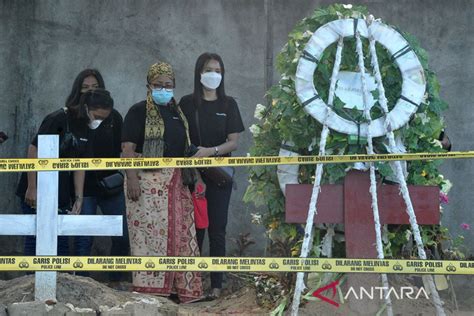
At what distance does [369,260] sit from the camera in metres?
7.15

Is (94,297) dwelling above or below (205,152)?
below

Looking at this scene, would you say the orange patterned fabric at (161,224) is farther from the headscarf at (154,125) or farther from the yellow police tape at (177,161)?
the yellow police tape at (177,161)

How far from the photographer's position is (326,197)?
771cm

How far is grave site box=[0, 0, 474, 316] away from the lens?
721 centimetres

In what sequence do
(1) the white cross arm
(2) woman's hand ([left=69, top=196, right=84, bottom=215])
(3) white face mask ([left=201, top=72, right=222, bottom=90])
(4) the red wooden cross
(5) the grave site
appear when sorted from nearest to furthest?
(5) the grave site, (1) the white cross arm, (4) the red wooden cross, (2) woman's hand ([left=69, top=196, right=84, bottom=215]), (3) white face mask ([left=201, top=72, right=222, bottom=90])

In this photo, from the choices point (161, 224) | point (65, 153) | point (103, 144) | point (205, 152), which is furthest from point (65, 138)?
point (205, 152)

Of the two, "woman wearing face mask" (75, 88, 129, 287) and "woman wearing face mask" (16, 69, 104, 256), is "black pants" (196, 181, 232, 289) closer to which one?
"woman wearing face mask" (75, 88, 129, 287)

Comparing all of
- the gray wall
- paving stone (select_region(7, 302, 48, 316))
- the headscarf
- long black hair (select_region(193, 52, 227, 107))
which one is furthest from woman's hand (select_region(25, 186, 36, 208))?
paving stone (select_region(7, 302, 48, 316))

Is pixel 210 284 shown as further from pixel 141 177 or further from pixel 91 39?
pixel 91 39

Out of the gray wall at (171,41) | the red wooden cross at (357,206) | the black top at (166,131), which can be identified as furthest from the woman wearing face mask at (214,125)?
the red wooden cross at (357,206)

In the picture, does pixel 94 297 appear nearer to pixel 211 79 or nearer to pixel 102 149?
pixel 102 149

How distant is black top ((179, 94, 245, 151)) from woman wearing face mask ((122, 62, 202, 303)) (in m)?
0.27

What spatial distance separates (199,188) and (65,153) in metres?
1.16

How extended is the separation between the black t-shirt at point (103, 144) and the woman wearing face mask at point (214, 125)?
0.62 metres
